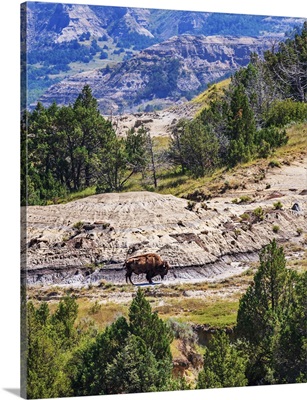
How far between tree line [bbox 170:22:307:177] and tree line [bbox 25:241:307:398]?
1.61 m

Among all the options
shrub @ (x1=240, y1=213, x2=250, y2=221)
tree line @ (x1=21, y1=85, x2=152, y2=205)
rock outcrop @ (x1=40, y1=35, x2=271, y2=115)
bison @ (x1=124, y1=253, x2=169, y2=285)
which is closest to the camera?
tree line @ (x1=21, y1=85, x2=152, y2=205)

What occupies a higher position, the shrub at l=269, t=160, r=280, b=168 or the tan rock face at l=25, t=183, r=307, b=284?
the shrub at l=269, t=160, r=280, b=168

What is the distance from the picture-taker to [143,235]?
1498 cm

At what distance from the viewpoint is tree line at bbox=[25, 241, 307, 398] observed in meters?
13.9

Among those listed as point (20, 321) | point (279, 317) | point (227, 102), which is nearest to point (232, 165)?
point (227, 102)

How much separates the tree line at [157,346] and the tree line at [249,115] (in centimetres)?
161

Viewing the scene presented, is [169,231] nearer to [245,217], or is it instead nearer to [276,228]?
[245,217]

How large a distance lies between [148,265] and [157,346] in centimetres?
111

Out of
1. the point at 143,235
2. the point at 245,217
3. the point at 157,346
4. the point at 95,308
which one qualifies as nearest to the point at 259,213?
the point at 245,217

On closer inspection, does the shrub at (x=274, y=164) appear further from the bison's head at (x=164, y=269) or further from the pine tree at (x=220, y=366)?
the pine tree at (x=220, y=366)

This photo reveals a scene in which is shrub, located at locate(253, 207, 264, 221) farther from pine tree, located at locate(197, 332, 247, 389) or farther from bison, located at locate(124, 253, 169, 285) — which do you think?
pine tree, located at locate(197, 332, 247, 389)

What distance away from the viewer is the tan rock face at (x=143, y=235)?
14336 millimetres

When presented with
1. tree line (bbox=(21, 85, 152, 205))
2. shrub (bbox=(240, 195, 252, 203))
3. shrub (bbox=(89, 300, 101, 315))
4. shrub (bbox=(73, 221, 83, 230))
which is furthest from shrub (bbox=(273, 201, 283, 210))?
shrub (bbox=(89, 300, 101, 315))

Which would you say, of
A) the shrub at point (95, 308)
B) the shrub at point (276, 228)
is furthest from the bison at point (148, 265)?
the shrub at point (276, 228)
